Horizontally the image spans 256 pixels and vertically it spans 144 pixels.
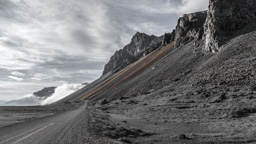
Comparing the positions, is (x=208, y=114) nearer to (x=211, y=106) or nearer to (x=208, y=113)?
(x=208, y=113)

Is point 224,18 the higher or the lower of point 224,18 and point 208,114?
the higher

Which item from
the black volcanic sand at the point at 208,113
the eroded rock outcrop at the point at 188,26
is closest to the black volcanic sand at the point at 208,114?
the black volcanic sand at the point at 208,113

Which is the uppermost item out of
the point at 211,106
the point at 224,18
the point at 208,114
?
the point at 224,18

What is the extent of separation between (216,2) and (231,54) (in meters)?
20.9

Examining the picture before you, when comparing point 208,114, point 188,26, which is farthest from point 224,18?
point 188,26

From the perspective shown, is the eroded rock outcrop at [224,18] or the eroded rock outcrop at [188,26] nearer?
the eroded rock outcrop at [224,18]

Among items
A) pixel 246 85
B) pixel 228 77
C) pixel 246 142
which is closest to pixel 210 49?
pixel 228 77

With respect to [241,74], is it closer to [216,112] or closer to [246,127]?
[216,112]

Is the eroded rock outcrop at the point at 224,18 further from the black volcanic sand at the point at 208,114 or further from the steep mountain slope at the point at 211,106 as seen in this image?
the black volcanic sand at the point at 208,114

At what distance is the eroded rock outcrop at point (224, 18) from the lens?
46.5 meters

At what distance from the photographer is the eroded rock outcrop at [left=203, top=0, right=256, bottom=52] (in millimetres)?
46500

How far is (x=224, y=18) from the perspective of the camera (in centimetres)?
4869

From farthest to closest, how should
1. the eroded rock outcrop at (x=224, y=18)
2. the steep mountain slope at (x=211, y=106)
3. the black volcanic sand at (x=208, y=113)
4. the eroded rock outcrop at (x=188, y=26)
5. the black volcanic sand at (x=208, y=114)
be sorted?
the eroded rock outcrop at (x=188, y=26) < the eroded rock outcrop at (x=224, y=18) < the steep mountain slope at (x=211, y=106) < the black volcanic sand at (x=208, y=113) < the black volcanic sand at (x=208, y=114)

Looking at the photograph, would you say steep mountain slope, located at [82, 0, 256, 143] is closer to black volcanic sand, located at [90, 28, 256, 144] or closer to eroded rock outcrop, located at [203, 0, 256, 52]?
black volcanic sand, located at [90, 28, 256, 144]
